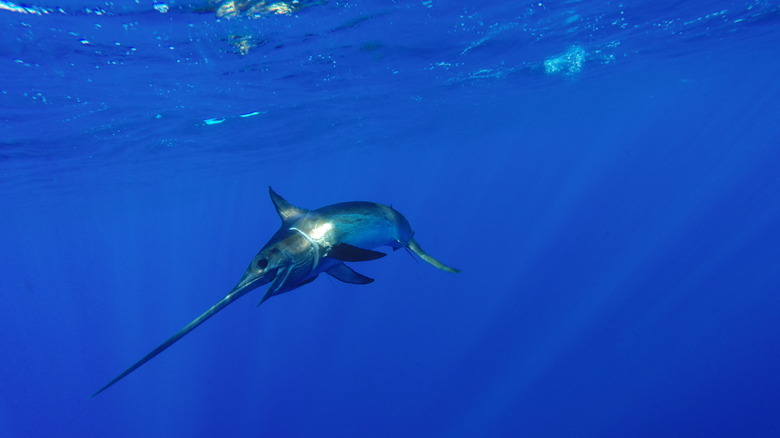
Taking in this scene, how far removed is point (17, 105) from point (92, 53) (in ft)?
12.6

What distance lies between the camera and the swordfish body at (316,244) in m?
2.39

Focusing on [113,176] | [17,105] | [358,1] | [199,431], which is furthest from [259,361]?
[358,1]

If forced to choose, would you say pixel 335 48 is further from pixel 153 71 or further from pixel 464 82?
pixel 464 82

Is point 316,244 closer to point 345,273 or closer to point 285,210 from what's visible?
point 345,273

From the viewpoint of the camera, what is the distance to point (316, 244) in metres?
2.75

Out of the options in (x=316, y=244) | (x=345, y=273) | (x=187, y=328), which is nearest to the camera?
(x=187, y=328)

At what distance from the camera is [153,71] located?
34.9 feet

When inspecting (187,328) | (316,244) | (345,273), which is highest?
(187,328)

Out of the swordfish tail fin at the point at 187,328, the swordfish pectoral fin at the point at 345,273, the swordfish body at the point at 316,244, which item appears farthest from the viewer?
the swordfish pectoral fin at the point at 345,273

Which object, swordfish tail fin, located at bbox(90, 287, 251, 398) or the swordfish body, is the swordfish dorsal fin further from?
swordfish tail fin, located at bbox(90, 287, 251, 398)

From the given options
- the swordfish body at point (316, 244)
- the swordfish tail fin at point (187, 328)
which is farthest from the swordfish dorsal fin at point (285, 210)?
the swordfish tail fin at point (187, 328)

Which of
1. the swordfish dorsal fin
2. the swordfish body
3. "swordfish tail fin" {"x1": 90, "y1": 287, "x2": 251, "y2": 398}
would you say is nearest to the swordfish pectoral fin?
the swordfish body

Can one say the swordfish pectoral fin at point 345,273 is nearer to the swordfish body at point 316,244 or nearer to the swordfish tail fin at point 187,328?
the swordfish body at point 316,244

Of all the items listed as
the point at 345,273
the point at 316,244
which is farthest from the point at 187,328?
the point at 345,273
